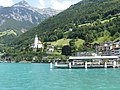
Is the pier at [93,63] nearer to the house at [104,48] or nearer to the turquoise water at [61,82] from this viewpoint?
the turquoise water at [61,82]

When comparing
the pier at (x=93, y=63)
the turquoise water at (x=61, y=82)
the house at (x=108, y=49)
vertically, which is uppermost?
the house at (x=108, y=49)

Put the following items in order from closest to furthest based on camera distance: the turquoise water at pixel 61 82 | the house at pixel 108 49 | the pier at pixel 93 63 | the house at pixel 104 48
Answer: the turquoise water at pixel 61 82 < the pier at pixel 93 63 < the house at pixel 108 49 < the house at pixel 104 48

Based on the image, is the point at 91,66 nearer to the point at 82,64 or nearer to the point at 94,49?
the point at 82,64

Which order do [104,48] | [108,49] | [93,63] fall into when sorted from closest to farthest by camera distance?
[93,63] → [108,49] → [104,48]

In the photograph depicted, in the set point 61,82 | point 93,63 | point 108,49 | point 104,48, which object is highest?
point 104,48

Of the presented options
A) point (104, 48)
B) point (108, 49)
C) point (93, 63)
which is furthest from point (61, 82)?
point (104, 48)

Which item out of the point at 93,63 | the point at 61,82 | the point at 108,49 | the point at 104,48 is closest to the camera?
the point at 61,82

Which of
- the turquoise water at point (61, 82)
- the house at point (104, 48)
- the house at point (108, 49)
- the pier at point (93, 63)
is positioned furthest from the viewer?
the house at point (104, 48)

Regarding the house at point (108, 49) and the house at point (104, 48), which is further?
the house at point (104, 48)

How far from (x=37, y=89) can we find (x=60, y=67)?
6843 centimetres

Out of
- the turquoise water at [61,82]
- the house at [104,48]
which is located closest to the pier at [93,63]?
the turquoise water at [61,82]

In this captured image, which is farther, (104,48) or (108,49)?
(104,48)

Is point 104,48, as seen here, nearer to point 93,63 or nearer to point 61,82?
point 93,63

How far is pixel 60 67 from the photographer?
12450 centimetres
